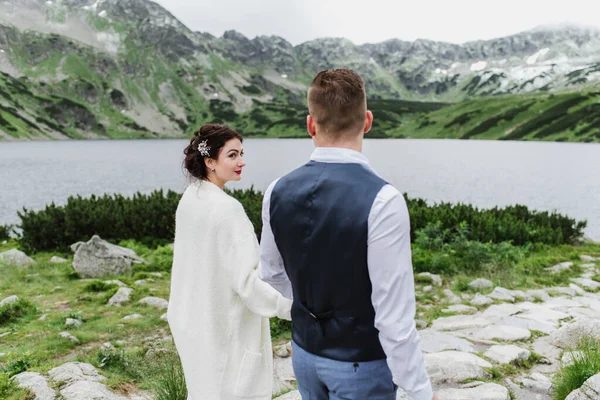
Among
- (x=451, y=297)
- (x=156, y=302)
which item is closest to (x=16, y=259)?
(x=156, y=302)

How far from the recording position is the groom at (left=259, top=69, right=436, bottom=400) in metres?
2.25

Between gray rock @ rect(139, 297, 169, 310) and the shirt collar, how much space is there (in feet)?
25.2

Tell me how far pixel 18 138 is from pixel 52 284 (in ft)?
571

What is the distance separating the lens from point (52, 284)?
11375 millimetres

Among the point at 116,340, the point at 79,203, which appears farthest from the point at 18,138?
the point at 116,340

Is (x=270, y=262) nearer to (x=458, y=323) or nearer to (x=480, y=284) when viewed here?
(x=458, y=323)

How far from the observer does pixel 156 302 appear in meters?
9.54

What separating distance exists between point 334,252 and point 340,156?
0.50 meters

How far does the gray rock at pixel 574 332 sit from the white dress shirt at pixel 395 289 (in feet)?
17.8

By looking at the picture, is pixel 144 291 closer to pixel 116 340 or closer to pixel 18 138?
pixel 116 340

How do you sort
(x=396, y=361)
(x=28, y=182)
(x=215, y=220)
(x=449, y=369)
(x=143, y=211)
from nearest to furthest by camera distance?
1. (x=396, y=361)
2. (x=215, y=220)
3. (x=449, y=369)
4. (x=143, y=211)
5. (x=28, y=182)

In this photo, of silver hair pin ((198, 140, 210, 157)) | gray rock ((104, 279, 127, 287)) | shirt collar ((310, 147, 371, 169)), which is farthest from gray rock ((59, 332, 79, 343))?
shirt collar ((310, 147, 371, 169))

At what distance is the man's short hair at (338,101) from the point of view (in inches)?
96.5

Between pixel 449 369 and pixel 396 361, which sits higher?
pixel 396 361
